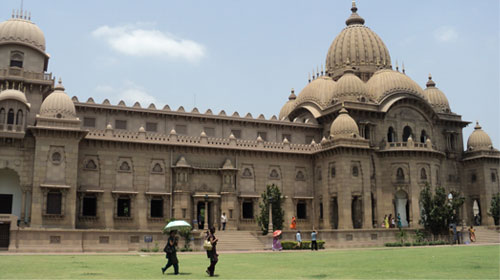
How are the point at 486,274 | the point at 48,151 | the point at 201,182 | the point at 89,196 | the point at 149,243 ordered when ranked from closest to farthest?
the point at 486,274 < the point at 149,243 < the point at 48,151 < the point at 89,196 < the point at 201,182

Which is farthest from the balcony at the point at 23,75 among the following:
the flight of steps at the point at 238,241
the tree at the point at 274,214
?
the tree at the point at 274,214

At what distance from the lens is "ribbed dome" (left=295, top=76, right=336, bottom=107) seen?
51.0m

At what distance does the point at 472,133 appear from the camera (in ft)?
176

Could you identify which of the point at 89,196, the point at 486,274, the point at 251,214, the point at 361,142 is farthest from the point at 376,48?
the point at 486,274

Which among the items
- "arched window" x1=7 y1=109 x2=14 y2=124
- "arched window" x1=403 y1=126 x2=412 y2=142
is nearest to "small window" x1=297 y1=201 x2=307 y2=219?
"arched window" x1=403 y1=126 x2=412 y2=142

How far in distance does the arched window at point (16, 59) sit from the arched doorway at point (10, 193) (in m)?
8.16

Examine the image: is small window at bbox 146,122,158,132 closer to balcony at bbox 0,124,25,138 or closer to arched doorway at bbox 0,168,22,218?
balcony at bbox 0,124,25,138

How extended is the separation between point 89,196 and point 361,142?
2238 cm

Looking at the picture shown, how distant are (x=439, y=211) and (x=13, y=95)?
3250cm

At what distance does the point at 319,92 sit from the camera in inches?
2030

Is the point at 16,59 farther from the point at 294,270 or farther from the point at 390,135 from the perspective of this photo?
the point at 390,135

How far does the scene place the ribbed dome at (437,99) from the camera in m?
53.8

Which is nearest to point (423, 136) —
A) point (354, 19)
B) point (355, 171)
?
point (355, 171)

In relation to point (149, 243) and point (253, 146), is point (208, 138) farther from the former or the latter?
point (149, 243)
